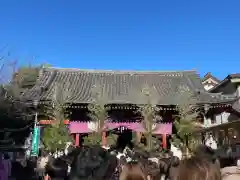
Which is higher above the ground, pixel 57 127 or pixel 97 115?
pixel 97 115

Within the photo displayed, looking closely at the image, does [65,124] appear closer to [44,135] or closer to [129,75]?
[44,135]

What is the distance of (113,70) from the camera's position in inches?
945

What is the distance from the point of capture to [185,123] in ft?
54.2

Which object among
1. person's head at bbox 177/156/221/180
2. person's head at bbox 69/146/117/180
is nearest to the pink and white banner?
person's head at bbox 69/146/117/180

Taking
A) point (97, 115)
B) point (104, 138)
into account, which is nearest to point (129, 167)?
point (97, 115)

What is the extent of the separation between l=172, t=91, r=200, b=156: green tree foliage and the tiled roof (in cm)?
64

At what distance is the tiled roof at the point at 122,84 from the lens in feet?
58.9

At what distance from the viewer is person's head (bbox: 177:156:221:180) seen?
7.91 feet

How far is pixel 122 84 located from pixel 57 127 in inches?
286

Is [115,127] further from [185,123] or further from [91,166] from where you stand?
[91,166]

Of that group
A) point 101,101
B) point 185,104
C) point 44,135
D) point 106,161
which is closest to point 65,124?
point 44,135

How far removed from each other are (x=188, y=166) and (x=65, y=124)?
49.9 feet

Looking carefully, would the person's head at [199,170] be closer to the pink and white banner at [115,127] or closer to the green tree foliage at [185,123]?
the green tree foliage at [185,123]

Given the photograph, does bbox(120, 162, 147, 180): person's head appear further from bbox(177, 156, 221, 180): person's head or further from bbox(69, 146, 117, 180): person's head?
bbox(69, 146, 117, 180): person's head
